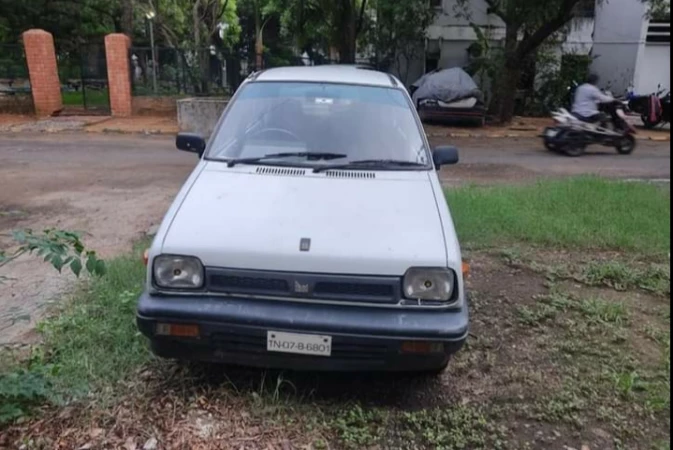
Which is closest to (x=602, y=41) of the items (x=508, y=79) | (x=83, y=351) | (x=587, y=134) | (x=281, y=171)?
(x=508, y=79)

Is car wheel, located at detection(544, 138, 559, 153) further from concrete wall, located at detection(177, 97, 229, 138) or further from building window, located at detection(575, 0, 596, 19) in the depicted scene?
building window, located at detection(575, 0, 596, 19)

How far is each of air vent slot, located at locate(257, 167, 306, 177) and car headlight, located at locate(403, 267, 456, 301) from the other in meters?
1.11

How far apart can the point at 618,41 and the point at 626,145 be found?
10958 mm

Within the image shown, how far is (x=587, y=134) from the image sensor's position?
37.0 ft

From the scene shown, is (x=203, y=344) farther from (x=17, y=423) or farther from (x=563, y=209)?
(x=563, y=209)

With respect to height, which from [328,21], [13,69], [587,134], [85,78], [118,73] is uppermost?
[328,21]

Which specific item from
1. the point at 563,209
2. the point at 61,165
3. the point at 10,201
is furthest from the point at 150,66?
the point at 563,209

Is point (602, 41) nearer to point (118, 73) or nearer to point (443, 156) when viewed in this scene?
point (118, 73)

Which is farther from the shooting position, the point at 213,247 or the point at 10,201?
the point at 10,201

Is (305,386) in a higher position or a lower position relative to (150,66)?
lower

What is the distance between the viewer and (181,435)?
8.88 ft

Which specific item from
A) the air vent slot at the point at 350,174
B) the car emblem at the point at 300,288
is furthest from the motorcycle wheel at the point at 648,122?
the car emblem at the point at 300,288

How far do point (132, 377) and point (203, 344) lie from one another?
0.66 m

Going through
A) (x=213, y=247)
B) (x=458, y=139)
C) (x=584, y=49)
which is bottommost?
(x=458, y=139)
